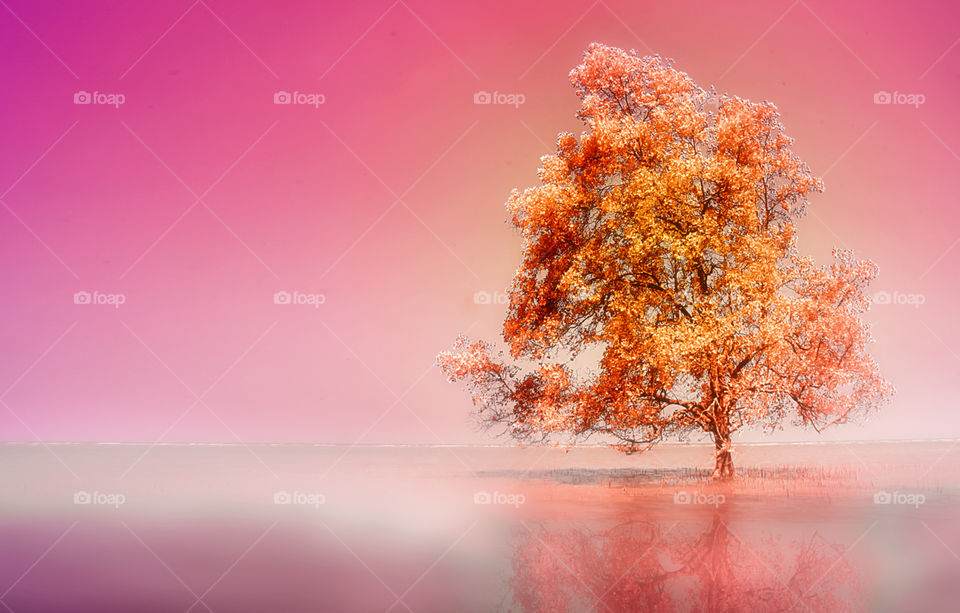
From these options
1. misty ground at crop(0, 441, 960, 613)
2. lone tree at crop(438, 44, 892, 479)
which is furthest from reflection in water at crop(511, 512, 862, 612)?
lone tree at crop(438, 44, 892, 479)

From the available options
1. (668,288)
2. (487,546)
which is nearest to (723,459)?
(668,288)

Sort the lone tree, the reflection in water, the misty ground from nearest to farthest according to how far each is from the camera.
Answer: the reflection in water < the misty ground < the lone tree

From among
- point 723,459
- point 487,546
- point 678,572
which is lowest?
point 678,572

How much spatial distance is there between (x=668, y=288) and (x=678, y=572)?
1483 centimetres

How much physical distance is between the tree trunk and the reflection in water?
10.4 metres

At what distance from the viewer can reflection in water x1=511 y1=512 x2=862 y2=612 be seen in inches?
342

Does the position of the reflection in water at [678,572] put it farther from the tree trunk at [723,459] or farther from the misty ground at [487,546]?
the tree trunk at [723,459]

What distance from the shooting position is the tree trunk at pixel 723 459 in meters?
23.9

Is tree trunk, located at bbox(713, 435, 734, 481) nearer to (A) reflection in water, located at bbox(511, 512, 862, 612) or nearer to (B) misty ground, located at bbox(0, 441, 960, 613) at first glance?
(B) misty ground, located at bbox(0, 441, 960, 613)

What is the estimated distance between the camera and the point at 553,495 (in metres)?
20.6

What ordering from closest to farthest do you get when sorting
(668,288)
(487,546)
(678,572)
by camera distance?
(678,572)
(487,546)
(668,288)

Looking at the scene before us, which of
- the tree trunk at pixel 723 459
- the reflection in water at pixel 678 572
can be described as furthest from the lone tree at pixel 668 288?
the reflection in water at pixel 678 572

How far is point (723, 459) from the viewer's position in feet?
79.5

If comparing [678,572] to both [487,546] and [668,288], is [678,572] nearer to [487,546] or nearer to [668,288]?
[487,546]
